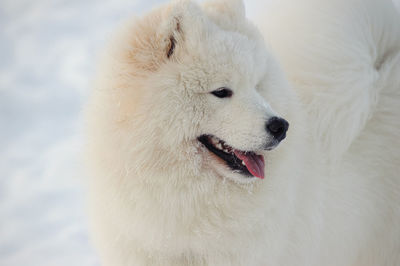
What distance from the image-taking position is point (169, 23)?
266 centimetres

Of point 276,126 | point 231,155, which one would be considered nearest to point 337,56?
point 276,126

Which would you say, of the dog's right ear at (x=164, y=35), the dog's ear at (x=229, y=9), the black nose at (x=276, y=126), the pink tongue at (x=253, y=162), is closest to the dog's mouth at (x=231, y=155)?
the pink tongue at (x=253, y=162)

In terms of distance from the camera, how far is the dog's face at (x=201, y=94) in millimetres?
2619

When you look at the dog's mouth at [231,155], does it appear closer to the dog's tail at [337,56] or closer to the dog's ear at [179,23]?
the dog's ear at [179,23]

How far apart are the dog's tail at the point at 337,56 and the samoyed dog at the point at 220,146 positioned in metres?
0.01

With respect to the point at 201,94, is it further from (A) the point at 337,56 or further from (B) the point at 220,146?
(A) the point at 337,56

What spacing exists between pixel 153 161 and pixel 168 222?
43 cm

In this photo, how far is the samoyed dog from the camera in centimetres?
265

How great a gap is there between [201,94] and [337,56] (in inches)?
61.9

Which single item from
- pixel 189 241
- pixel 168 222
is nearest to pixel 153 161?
pixel 168 222

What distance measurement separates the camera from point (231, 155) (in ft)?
9.03

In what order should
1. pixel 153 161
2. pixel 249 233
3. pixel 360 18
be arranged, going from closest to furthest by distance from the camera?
1. pixel 153 161
2. pixel 249 233
3. pixel 360 18

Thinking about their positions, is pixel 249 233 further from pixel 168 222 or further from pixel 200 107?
pixel 200 107

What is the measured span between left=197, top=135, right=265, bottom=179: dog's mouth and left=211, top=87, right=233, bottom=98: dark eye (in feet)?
0.91
